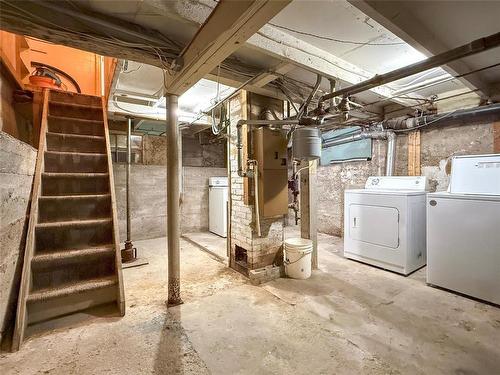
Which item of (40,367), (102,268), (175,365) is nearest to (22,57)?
(102,268)

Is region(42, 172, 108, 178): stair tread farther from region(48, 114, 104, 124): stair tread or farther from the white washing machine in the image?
the white washing machine

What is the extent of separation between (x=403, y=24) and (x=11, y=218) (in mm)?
3256

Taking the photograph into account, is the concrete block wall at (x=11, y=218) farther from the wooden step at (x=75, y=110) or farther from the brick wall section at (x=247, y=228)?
the brick wall section at (x=247, y=228)

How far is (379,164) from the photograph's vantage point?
421 cm

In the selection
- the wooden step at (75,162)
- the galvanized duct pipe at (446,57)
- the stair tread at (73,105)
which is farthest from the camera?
the stair tread at (73,105)

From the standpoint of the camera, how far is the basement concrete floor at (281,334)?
1.55m

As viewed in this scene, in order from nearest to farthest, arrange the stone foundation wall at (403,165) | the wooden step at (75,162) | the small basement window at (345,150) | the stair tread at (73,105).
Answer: the wooden step at (75,162), the stair tread at (73,105), the stone foundation wall at (403,165), the small basement window at (345,150)

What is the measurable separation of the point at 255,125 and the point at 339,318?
7.20 feet

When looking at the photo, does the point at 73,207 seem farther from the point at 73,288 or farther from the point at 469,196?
the point at 469,196

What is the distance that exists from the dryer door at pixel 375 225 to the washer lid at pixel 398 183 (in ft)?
1.79

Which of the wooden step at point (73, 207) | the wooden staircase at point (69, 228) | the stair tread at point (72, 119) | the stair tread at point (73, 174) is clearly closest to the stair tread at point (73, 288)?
the wooden staircase at point (69, 228)

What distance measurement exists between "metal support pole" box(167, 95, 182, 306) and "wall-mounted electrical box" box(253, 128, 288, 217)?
3.17ft

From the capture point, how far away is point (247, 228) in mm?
2977

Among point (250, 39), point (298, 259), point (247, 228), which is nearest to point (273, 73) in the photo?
point (250, 39)
